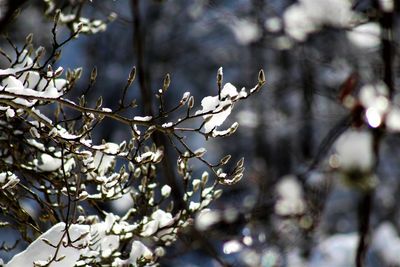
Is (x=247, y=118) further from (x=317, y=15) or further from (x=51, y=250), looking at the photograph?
(x=51, y=250)

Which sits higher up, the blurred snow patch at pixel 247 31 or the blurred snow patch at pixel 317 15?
the blurred snow patch at pixel 247 31

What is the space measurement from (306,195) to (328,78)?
6.84m

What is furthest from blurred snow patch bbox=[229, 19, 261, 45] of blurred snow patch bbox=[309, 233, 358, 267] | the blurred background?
blurred snow patch bbox=[309, 233, 358, 267]

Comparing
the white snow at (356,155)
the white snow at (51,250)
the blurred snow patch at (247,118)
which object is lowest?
the white snow at (51,250)

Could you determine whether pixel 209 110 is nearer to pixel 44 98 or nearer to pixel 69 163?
pixel 44 98

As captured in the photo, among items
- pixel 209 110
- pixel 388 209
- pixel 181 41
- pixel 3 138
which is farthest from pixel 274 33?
pixel 181 41

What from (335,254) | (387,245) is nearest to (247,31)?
(387,245)

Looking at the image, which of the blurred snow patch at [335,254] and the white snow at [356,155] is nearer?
the white snow at [356,155]

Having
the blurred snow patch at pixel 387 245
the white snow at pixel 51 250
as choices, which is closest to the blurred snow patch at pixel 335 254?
the blurred snow patch at pixel 387 245

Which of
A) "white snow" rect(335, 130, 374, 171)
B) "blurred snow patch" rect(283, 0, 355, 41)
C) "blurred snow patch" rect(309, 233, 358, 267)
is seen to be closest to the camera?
"white snow" rect(335, 130, 374, 171)

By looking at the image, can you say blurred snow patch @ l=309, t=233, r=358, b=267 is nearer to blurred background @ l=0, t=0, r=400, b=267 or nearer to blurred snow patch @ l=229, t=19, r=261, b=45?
blurred background @ l=0, t=0, r=400, b=267

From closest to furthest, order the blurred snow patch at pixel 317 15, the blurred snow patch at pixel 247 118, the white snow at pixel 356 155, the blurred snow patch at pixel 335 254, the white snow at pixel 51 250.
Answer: the white snow at pixel 51 250 < the white snow at pixel 356 155 < the blurred snow patch at pixel 317 15 < the blurred snow patch at pixel 335 254 < the blurred snow patch at pixel 247 118

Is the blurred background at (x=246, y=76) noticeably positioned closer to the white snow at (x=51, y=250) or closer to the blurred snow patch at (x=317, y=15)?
the blurred snow patch at (x=317, y=15)

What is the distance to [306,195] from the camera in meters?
5.59
